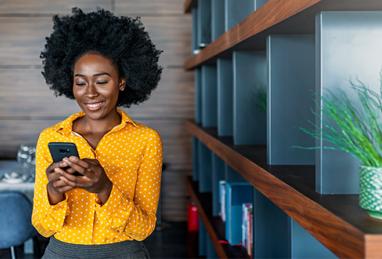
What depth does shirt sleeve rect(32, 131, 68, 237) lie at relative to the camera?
5.26 ft

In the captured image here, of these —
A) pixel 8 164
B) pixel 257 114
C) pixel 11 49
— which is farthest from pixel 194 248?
pixel 11 49

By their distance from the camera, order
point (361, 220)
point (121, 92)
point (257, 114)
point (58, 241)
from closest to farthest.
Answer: point (361, 220)
point (58, 241)
point (121, 92)
point (257, 114)

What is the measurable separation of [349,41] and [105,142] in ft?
2.71

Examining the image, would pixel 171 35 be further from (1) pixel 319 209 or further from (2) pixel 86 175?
(1) pixel 319 209

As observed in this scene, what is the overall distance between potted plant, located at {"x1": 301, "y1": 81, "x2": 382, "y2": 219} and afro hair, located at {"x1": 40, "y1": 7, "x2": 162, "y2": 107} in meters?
0.78

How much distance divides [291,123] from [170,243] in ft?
9.72

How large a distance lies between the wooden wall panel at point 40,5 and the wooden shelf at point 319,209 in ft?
11.6

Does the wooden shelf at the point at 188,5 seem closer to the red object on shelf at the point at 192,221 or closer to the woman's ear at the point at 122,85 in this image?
the red object on shelf at the point at 192,221

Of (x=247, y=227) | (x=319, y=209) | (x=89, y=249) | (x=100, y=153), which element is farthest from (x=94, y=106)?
(x=247, y=227)

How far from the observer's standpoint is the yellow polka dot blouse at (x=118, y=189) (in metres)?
1.62

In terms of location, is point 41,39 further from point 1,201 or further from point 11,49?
point 1,201

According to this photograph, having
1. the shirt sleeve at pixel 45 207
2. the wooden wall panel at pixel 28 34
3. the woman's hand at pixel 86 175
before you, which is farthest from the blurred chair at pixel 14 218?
the wooden wall panel at pixel 28 34

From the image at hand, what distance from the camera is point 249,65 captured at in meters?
2.57

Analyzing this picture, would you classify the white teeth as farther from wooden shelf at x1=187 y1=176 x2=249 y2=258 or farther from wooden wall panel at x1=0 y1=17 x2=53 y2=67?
wooden wall panel at x1=0 y1=17 x2=53 y2=67
